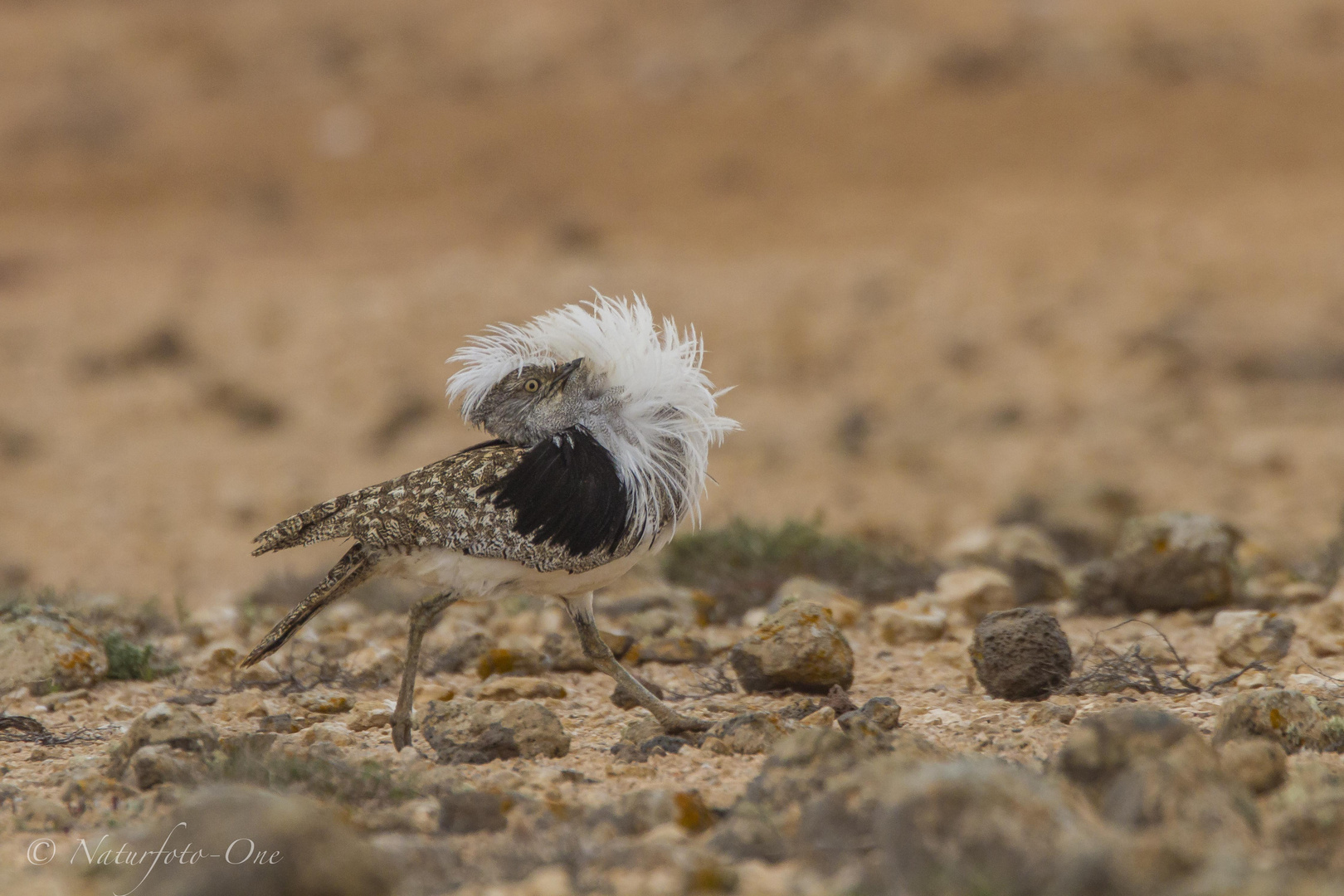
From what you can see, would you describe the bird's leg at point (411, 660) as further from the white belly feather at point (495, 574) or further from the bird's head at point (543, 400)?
the bird's head at point (543, 400)

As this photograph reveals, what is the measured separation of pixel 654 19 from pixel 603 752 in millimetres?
29655

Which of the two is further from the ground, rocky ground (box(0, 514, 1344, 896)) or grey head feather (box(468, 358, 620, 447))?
grey head feather (box(468, 358, 620, 447))

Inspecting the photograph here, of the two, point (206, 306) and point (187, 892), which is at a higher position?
point (206, 306)

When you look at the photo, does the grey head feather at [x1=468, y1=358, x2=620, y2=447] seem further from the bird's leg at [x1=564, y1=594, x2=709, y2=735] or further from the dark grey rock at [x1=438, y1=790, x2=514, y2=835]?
the dark grey rock at [x1=438, y1=790, x2=514, y2=835]

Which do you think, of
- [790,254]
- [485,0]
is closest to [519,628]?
[790,254]

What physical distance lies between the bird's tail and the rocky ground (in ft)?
1.17

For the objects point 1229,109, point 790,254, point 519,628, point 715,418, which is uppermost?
point 1229,109

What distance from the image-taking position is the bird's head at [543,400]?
4.86 m

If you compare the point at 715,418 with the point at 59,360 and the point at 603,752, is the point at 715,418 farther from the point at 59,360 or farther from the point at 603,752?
the point at 59,360

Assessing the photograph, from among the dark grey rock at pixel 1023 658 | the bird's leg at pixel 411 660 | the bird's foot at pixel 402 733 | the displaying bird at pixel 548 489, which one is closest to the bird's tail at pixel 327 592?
the displaying bird at pixel 548 489

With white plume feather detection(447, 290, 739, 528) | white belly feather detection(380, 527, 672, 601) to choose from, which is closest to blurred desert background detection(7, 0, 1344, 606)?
white plume feather detection(447, 290, 739, 528)

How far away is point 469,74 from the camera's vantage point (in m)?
32.2

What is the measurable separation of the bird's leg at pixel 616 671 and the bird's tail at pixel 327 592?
30.1 inches

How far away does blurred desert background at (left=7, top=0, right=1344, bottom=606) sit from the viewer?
46.6 ft
